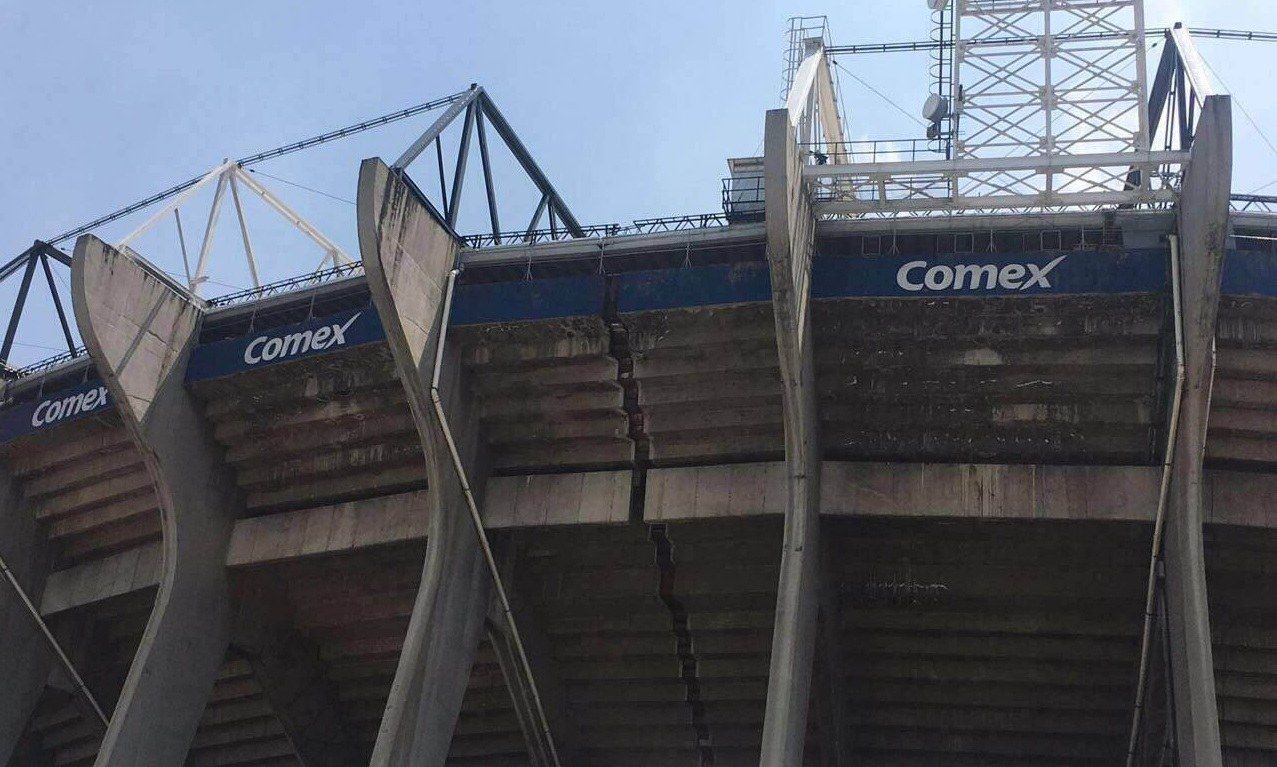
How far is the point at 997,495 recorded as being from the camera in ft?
94.6

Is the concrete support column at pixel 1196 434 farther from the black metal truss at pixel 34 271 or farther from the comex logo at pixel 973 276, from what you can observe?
the black metal truss at pixel 34 271

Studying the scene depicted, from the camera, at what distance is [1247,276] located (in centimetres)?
2642

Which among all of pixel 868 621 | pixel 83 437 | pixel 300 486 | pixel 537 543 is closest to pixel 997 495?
pixel 868 621

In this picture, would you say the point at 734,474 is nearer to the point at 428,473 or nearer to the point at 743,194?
the point at 428,473

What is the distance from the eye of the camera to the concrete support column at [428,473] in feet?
92.4

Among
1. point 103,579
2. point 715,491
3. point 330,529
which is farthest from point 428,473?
point 103,579

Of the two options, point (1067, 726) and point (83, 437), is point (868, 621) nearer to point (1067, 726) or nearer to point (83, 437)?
point (1067, 726)

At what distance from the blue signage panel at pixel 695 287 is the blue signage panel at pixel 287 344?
5.33 m

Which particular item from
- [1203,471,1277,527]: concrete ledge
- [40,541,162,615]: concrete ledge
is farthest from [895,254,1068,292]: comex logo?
[40,541,162,615]: concrete ledge

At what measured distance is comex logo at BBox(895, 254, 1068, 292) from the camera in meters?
27.3

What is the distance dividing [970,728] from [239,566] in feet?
55.6

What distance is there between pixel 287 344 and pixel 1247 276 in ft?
63.1

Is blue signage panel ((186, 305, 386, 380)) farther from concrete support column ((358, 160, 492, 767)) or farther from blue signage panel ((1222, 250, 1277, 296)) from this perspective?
blue signage panel ((1222, 250, 1277, 296))

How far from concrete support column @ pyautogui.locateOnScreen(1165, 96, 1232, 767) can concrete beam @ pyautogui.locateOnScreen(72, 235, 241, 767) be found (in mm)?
20282
